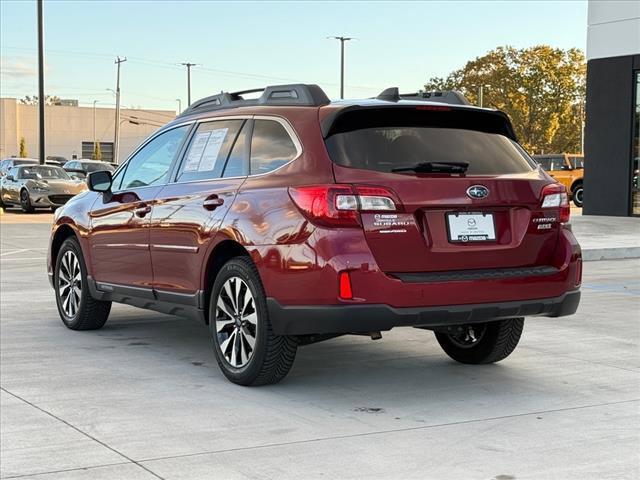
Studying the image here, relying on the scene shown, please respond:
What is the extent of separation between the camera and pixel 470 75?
70.6 m

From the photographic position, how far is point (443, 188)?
225 inches

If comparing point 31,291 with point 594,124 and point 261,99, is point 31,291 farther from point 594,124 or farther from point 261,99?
point 594,124

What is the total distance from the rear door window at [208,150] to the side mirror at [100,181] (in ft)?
3.91

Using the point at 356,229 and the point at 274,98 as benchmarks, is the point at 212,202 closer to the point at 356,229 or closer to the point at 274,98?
the point at 274,98

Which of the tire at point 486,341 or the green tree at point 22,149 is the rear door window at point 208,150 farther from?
the green tree at point 22,149

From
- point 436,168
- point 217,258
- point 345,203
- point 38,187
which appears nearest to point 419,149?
point 436,168

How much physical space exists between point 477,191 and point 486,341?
1478 mm

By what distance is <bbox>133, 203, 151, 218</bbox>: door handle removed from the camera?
733 cm

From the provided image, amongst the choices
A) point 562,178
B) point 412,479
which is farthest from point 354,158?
point 562,178

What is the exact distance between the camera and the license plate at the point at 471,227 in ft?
18.9

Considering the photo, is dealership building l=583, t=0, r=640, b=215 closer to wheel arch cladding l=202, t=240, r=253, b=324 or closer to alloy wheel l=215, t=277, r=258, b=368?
wheel arch cladding l=202, t=240, r=253, b=324

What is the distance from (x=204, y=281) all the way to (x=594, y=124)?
2253 cm

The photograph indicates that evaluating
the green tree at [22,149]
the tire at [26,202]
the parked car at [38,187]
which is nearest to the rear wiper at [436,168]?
the parked car at [38,187]

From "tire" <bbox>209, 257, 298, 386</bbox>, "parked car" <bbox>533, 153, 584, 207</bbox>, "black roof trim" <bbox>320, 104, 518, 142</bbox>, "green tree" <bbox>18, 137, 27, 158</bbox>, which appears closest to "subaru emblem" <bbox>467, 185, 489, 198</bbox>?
"black roof trim" <bbox>320, 104, 518, 142</bbox>
